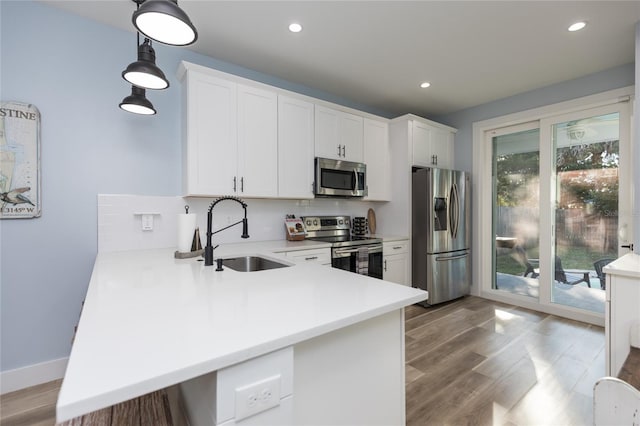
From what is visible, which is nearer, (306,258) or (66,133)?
(66,133)

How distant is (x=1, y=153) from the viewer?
1.98 metres

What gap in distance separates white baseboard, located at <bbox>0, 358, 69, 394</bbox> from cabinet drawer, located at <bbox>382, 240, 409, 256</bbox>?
3076 millimetres

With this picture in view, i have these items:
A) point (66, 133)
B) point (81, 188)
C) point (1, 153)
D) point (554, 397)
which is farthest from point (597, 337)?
point (1, 153)

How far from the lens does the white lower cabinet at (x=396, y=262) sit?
11.5 ft

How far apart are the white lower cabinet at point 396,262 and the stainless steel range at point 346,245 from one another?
0.43ft

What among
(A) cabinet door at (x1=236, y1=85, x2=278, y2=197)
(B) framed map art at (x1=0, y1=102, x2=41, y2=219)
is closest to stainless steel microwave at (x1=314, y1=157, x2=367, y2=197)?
(A) cabinet door at (x1=236, y1=85, x2=278, y2=197)

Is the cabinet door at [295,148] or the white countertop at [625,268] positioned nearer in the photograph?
the white countertop at [625,268]

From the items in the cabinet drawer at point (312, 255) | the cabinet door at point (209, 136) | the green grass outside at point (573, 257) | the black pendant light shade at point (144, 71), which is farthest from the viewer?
the green grass outside at point (573, 257)

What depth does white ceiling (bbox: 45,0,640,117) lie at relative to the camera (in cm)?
217

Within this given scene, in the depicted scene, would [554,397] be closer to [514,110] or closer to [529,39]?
[529,39]

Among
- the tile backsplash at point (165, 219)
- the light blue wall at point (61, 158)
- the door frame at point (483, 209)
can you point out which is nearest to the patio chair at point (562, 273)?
the door frame at point (483, 209)

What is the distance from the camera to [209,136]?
8.38ft

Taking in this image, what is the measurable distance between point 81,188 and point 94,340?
2043 mm

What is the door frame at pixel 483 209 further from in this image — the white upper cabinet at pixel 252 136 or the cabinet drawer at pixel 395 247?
the white upper cabinet at pixel 252 136
